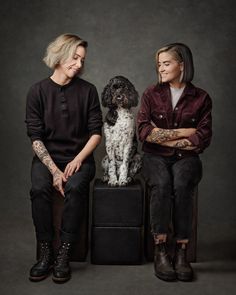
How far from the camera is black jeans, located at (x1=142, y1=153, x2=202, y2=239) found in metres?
3.91

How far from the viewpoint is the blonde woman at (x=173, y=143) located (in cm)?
391

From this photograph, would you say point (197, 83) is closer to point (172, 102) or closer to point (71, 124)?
point (172, 102)

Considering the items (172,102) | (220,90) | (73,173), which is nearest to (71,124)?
(73,173)

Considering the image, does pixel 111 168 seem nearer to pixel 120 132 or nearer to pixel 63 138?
pixel 120 132

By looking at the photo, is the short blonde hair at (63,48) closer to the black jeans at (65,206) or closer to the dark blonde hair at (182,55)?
the dark blonde hair at (182,55)

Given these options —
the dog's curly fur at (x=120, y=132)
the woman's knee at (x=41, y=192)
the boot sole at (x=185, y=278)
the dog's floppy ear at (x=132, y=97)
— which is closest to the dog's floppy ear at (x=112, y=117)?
the dog's curly fur at (x=120, y=132)

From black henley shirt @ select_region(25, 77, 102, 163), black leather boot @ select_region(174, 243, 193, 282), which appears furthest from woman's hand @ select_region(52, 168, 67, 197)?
black leather boot @ select_region(174, 243, 193, 282)

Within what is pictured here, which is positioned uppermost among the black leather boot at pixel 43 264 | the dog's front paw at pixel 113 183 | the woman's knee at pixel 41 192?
the dog's front paw at pixel 113 183

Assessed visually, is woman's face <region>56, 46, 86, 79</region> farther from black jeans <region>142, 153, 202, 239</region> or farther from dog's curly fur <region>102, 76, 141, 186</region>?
black jeans <region>142, 153, 202, 239</region>

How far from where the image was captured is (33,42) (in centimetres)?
515

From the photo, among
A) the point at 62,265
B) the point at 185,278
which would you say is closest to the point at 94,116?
the point at 62,265

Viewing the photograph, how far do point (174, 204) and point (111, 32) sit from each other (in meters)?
1.84

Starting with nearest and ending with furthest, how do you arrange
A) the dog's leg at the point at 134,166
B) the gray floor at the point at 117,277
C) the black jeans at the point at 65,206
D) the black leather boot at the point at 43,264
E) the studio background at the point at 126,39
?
the gray floor at the point at 117,277 → the black leather boot at the point at 43,264 → the black jeans at the point at 65,206 → the dog's leg at the point at 134,166 → the studio background at the point at 126,39

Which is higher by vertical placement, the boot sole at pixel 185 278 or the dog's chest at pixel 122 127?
the dog's chest at pixel 122 127
